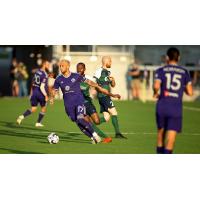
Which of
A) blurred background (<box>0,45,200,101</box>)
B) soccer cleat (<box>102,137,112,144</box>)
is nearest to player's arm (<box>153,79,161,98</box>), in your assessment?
soccer cleat (<box>102,137,112,144</box>)

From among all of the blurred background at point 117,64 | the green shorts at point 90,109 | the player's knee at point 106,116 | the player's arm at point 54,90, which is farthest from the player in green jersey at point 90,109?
the blurred background at point 117,64

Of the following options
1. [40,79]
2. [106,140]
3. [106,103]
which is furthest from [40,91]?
[106,140]

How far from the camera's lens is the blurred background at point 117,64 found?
2705cm

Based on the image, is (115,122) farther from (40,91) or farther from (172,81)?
(172,81)

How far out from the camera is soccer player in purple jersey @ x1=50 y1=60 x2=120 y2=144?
16141 millimetres

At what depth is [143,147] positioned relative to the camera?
1698 cm

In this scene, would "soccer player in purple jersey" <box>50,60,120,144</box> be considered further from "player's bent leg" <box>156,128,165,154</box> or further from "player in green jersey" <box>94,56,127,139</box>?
"player's bent leg" <box>156,128,165,154</box>

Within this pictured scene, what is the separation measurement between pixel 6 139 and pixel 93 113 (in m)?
1.85

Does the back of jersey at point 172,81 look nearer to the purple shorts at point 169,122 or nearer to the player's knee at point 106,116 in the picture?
the purple shorts at point 169,122

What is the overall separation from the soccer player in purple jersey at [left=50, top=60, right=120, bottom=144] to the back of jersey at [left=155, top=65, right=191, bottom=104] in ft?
8.98

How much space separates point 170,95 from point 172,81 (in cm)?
23
